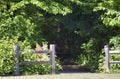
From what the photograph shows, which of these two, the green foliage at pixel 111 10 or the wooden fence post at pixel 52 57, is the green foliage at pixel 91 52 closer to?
the green foliage at pixel 111 10

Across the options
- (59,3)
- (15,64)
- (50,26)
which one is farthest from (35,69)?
(50,26)

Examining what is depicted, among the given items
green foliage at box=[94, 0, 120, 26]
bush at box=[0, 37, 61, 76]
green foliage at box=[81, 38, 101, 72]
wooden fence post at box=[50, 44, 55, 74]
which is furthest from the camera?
green foliage at box=[81, 38, 101, 72]

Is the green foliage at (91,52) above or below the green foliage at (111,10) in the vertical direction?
below

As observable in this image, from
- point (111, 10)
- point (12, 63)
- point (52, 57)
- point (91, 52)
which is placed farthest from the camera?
point (91, 52)

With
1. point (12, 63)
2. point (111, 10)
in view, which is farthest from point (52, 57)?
point (111, 10)

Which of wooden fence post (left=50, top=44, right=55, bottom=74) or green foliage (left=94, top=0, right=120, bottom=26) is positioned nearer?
wooden fence post (left=50, top=44, right=55, bottom=74)

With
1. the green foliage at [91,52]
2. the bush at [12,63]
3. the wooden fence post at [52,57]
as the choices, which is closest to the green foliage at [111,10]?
the green foliage at [91,52]

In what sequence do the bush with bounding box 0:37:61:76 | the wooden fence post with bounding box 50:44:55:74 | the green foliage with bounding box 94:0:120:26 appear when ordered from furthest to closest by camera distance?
the green foliage with bounding box 94:0:120:26
the wooden fence post with bounding box 50:44:55:74
the bush with bounding box 0:37:61:76

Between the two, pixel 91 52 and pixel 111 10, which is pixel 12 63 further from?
pixel 91 52

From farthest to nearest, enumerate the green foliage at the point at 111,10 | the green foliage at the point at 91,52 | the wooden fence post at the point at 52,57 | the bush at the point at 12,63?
the green foliage at the point at 91,52 → the green foliage at the point at 111,10 → the wooden fence post at the point at 52,57 → the bush at the point at 12,63

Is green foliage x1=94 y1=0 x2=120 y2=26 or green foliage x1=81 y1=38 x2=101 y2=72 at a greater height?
green foliage x1=94 y1=0 x2=120 y2=26

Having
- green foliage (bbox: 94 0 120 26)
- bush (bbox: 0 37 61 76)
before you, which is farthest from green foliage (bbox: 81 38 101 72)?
bush (bbox: 0 37 61 76)

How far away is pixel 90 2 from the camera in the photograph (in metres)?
24.2

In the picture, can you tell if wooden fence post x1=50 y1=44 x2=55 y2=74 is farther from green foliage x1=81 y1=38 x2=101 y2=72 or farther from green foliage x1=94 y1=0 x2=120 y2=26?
green foliage x1=81 y1=38 x2=101 y2=72
